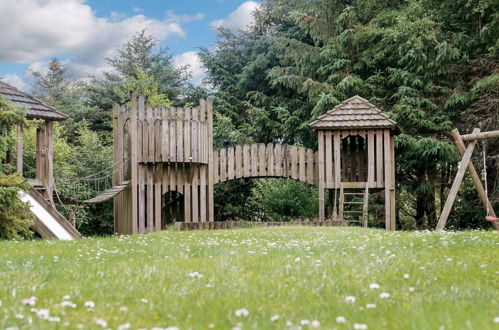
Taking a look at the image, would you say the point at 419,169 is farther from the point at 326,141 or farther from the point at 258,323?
the point at 258,323

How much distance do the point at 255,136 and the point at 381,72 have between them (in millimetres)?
7573

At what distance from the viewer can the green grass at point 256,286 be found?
12.9 feet

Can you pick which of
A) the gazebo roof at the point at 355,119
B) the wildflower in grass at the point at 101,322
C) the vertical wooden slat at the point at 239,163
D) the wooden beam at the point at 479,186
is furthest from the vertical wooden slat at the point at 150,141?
the wildflower in grass at the point at 101,322

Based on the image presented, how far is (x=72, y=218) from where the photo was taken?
15.4 m

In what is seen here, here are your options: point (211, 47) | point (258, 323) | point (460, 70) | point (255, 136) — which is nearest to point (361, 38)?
point (460, 70)

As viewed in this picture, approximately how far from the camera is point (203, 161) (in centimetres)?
1761

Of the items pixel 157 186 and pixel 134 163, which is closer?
pixel 134 163

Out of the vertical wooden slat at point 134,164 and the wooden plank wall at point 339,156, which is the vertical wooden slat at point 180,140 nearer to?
the vertical wooden slat at point 134,164

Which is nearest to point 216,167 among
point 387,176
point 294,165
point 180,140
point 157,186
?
point 180,140

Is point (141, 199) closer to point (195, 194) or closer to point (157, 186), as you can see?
point (157, 186)

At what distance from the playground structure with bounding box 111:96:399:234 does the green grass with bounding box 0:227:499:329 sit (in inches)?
312

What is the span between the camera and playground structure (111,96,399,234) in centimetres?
1681

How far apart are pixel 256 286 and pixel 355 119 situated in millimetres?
13743

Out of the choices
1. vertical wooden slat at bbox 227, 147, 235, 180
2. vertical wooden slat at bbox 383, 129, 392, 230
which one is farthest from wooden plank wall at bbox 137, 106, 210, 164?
vertical wooden slat at bbox 383, 129, 392, 230
